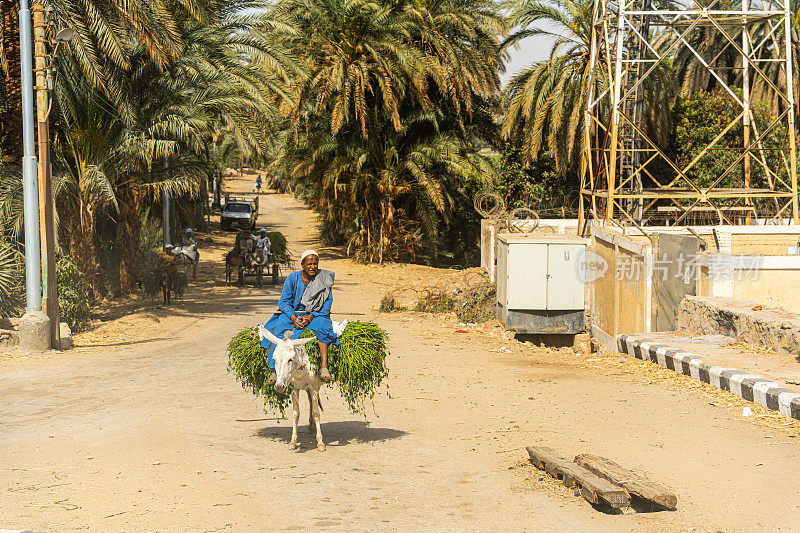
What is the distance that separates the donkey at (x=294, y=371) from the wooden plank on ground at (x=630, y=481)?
8.20 ft

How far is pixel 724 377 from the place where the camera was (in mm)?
10977

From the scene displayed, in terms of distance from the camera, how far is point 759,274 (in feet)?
47.5

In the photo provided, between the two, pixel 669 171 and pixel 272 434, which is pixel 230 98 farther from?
pixel 669 171

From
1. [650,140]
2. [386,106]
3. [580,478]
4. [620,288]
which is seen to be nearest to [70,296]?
[620,288]

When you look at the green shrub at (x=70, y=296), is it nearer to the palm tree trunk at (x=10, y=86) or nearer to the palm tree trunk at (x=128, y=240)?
the palm tree trunk at (x=10, y=86)

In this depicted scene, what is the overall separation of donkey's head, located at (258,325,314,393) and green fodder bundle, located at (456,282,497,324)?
12.7 m

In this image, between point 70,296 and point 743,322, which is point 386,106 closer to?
point 70,296

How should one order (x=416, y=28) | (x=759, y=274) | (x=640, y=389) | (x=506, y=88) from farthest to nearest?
1. (x=506, y=88)
2. (x=416, y=28)
3. (x=759, y=274)
4. (x=640, y=389)

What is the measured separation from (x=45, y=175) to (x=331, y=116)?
18982 millimetres

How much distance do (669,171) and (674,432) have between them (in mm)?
28682

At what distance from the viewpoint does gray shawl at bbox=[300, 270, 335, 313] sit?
26.8 feet

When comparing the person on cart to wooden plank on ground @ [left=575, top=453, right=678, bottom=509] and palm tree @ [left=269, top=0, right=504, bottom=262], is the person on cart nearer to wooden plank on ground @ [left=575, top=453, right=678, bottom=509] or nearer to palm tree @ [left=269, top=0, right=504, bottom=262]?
palm tree @ [left=269, top=0, right=504, bottom=262]

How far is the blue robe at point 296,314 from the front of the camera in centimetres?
806

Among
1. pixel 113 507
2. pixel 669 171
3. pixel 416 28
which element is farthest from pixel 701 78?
pixel 113 507
